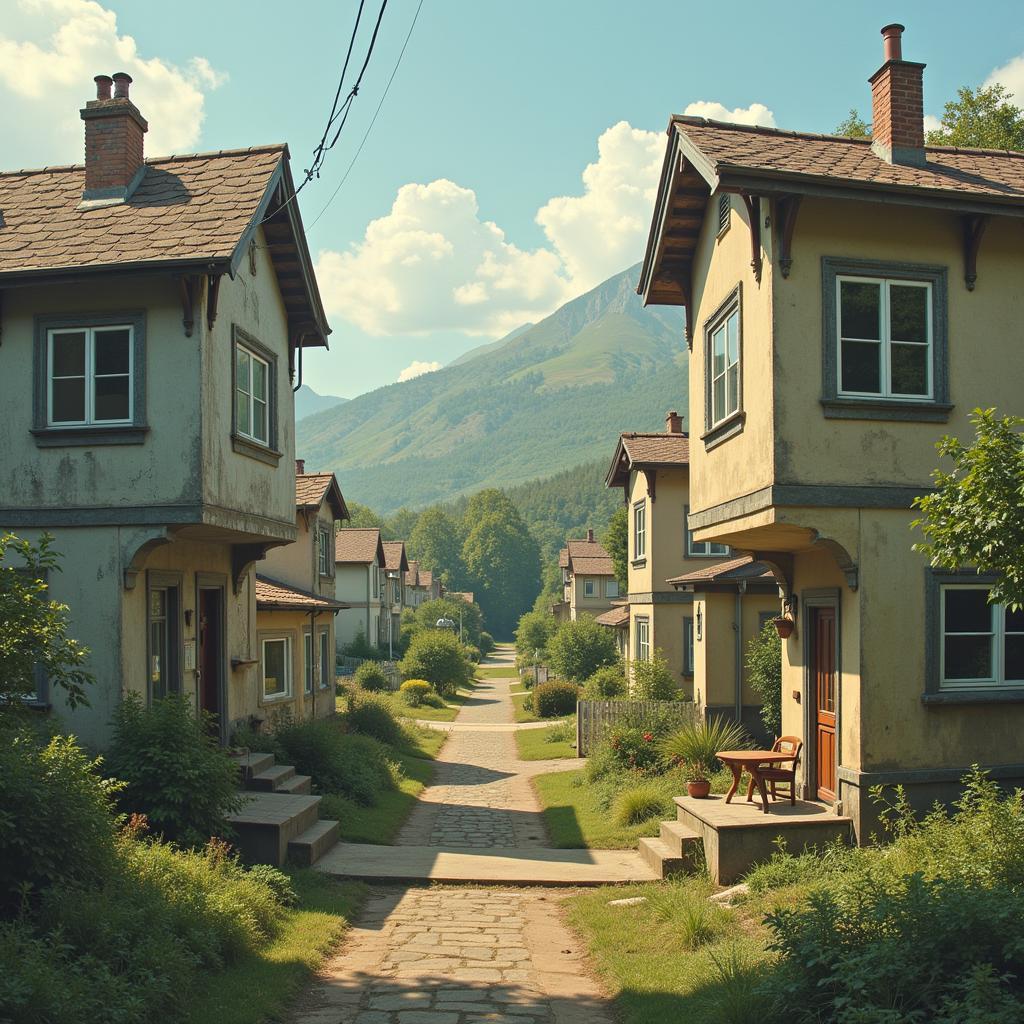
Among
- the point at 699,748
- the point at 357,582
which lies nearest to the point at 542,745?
the point at 699,748

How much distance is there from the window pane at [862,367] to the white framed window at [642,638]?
18314 millimetres

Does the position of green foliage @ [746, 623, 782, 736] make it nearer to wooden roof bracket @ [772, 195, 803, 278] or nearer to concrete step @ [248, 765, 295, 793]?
concrete step @ [248, 765, 295, 793]

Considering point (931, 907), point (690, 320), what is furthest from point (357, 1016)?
point (690, 320)

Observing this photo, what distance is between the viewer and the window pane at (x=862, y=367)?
1182 cm

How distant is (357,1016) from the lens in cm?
781

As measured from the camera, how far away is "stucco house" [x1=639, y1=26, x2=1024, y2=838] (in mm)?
11547

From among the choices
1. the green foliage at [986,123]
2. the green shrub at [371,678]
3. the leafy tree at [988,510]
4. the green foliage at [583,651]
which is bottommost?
the green shrub at [371,678]

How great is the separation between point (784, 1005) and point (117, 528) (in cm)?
985

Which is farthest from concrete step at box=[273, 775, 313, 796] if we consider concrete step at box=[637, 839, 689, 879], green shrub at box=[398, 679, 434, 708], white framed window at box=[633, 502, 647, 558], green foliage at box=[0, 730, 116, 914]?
green shrub at box=[398, 679, 434, 708]

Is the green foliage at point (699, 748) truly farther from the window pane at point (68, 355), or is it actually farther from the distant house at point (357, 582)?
the distant house at point (357, 582)

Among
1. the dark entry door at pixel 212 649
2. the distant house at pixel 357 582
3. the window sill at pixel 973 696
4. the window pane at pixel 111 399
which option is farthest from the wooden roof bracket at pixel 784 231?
the distant house at pixel 357 582

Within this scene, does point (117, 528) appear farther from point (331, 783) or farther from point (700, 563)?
point (700, 563)

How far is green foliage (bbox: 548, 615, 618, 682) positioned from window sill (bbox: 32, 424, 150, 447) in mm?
31610

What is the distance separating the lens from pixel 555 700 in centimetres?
3806
